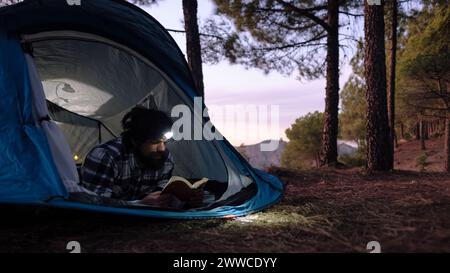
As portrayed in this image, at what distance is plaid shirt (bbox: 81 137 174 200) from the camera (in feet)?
9.17

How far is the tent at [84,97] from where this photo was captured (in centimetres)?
247

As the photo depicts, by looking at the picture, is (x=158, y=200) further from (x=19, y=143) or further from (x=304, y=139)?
(x=304, y=139)

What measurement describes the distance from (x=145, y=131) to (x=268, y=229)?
3.85ft

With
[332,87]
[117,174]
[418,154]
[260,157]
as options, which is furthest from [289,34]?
[260,157]

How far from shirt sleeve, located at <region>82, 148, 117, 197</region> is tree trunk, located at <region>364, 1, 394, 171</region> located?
444 cm

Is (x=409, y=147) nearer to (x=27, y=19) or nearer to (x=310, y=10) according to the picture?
(x=310, y=10)

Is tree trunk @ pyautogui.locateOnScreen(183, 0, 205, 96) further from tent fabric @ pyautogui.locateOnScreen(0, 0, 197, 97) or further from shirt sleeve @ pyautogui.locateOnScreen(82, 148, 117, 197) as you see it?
shirt sleeve @ pyautogui.locateOnScreen(82, 148, 117, 197)

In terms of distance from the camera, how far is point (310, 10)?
27.0 feet

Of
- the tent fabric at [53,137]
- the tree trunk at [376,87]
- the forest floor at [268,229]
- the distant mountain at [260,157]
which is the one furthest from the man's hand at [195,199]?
the tree trunk at [376,87]

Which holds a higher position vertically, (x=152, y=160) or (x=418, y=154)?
(x=152, y=160)

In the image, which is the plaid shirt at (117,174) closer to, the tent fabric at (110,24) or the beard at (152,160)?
the beard at (152,160)

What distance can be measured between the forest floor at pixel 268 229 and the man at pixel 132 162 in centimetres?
22

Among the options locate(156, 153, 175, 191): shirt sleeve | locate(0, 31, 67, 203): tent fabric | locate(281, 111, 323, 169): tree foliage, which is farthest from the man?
locate(281, 111, 323, 169): tree foliage

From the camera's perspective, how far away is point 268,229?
2.55m
